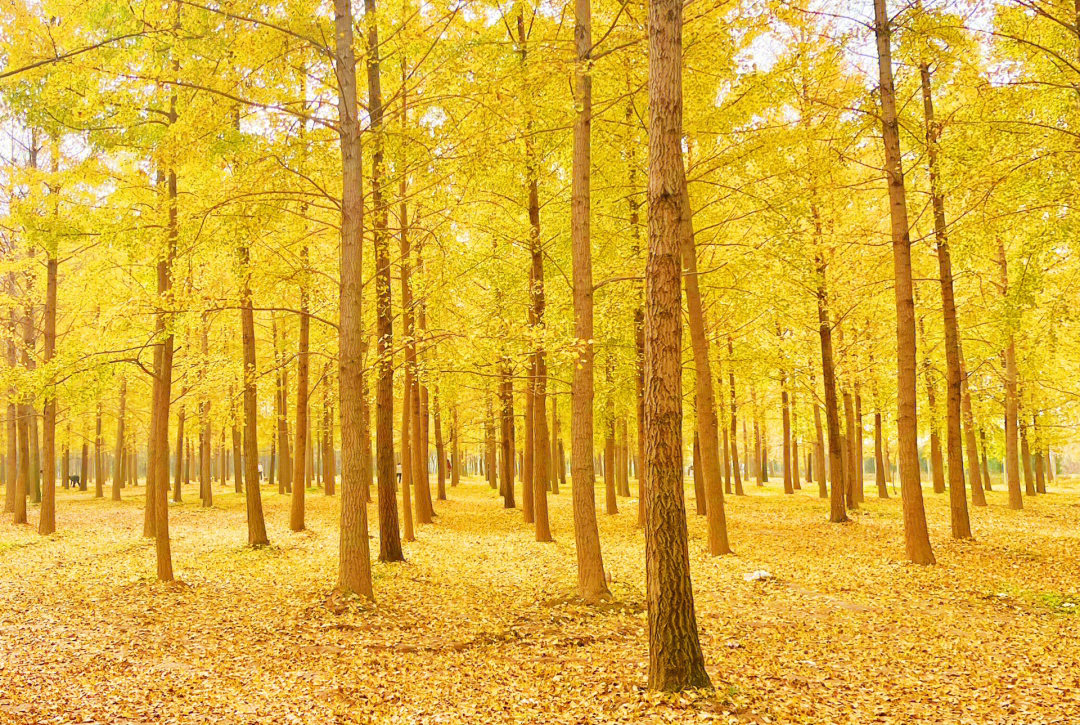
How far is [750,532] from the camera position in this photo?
16125mm

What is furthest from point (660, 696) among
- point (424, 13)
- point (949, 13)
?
point (424, 13)

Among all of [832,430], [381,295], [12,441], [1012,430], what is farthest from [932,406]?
[12,441]

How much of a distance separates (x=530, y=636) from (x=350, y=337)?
4974 millimetres

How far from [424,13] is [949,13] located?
9342 millimetres

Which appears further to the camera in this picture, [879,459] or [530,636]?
[879,459]

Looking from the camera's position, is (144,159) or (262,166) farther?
(144,159)

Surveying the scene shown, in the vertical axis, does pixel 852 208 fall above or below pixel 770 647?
above

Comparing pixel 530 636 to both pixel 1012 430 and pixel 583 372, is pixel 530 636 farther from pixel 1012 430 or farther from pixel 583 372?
pixel 1012 430

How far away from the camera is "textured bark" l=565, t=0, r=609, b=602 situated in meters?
9.08

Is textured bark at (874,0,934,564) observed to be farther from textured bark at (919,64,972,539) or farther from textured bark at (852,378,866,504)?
textured bark at (852,378,866,504)

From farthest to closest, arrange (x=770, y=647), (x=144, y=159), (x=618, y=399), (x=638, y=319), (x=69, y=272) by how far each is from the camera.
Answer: (x=69, y=272), (x=618, y=399), (x=638, y=319), (x=144, y=159), (x=770, y=647)

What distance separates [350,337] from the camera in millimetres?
9719

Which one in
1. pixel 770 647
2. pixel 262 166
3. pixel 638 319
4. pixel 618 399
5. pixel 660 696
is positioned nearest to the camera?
pixel 660 696

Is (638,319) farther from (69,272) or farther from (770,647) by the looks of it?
(69,272)
